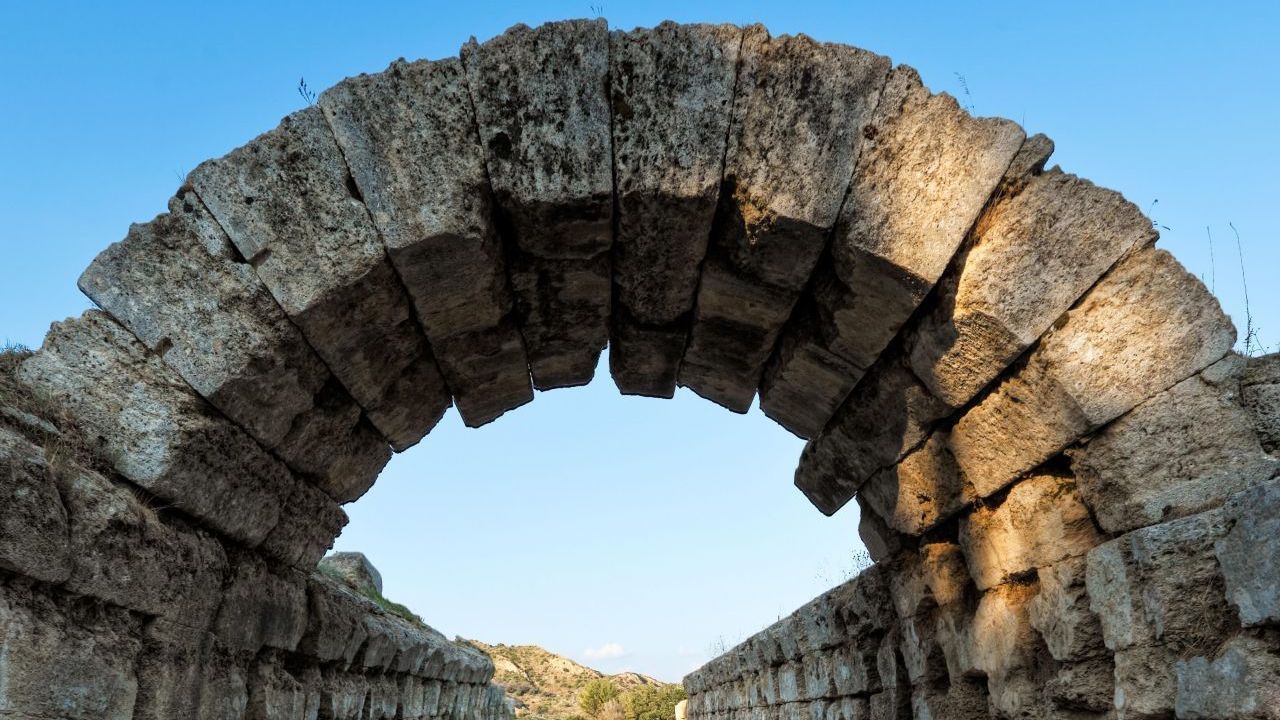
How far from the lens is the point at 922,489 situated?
4.41 m

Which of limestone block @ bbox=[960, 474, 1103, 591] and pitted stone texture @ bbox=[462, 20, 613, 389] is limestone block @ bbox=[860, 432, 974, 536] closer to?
limestone block @ bbox=[960, 474, 1103, 591]

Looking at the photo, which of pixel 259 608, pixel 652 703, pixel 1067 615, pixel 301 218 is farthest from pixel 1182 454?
pixel 652 703

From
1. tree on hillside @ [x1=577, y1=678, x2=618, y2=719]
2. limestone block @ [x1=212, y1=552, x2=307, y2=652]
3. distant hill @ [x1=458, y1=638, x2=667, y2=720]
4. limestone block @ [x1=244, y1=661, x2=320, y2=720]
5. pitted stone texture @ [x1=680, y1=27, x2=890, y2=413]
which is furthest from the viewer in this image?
distant hill @ [x1=458, y1=638, x2=667, y2=720]

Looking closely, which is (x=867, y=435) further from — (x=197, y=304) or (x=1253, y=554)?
(x=197, y=304)

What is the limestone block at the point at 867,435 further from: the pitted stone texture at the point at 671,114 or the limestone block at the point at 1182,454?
the pitted stone texture at the point at 671,114

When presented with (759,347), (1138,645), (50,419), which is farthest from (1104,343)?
(50,419)

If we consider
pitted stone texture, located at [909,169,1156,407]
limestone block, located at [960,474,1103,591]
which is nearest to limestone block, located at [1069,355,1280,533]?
limestone block, located at [960,474,1103,591]

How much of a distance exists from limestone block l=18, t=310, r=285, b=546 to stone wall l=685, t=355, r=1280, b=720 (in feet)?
10.4

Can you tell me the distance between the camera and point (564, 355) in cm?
491

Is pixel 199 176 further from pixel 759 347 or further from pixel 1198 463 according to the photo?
pixel 1198 463

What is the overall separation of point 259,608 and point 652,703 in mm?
18504

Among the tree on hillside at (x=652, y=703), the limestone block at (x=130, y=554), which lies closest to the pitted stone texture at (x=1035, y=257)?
the limestone block at (x=130, y=554)

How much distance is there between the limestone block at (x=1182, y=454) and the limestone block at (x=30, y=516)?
3.53 m

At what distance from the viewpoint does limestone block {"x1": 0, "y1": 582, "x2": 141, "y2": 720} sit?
2.82 metres
